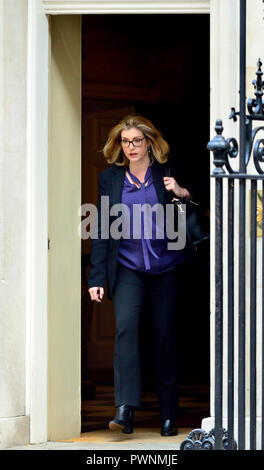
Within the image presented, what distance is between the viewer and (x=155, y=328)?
6.03m

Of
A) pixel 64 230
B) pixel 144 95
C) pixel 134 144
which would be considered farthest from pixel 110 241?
pixel 144 95

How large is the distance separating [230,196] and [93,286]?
239cm

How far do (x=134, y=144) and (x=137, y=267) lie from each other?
73 cm

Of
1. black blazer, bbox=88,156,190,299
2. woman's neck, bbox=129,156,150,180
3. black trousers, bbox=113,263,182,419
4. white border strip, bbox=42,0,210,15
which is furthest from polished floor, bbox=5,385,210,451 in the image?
white border strip, bbox=42,0,210,15

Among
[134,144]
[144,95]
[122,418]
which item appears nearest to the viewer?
[122,418]

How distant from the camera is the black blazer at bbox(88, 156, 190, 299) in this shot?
5.88 m

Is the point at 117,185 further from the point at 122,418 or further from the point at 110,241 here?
the point at 122,418

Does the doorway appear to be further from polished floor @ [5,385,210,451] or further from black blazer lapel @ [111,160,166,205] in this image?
black blazer lapel @ [111,160,166,205]

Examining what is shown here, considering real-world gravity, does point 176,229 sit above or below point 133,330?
above

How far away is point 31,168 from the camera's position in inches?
218
